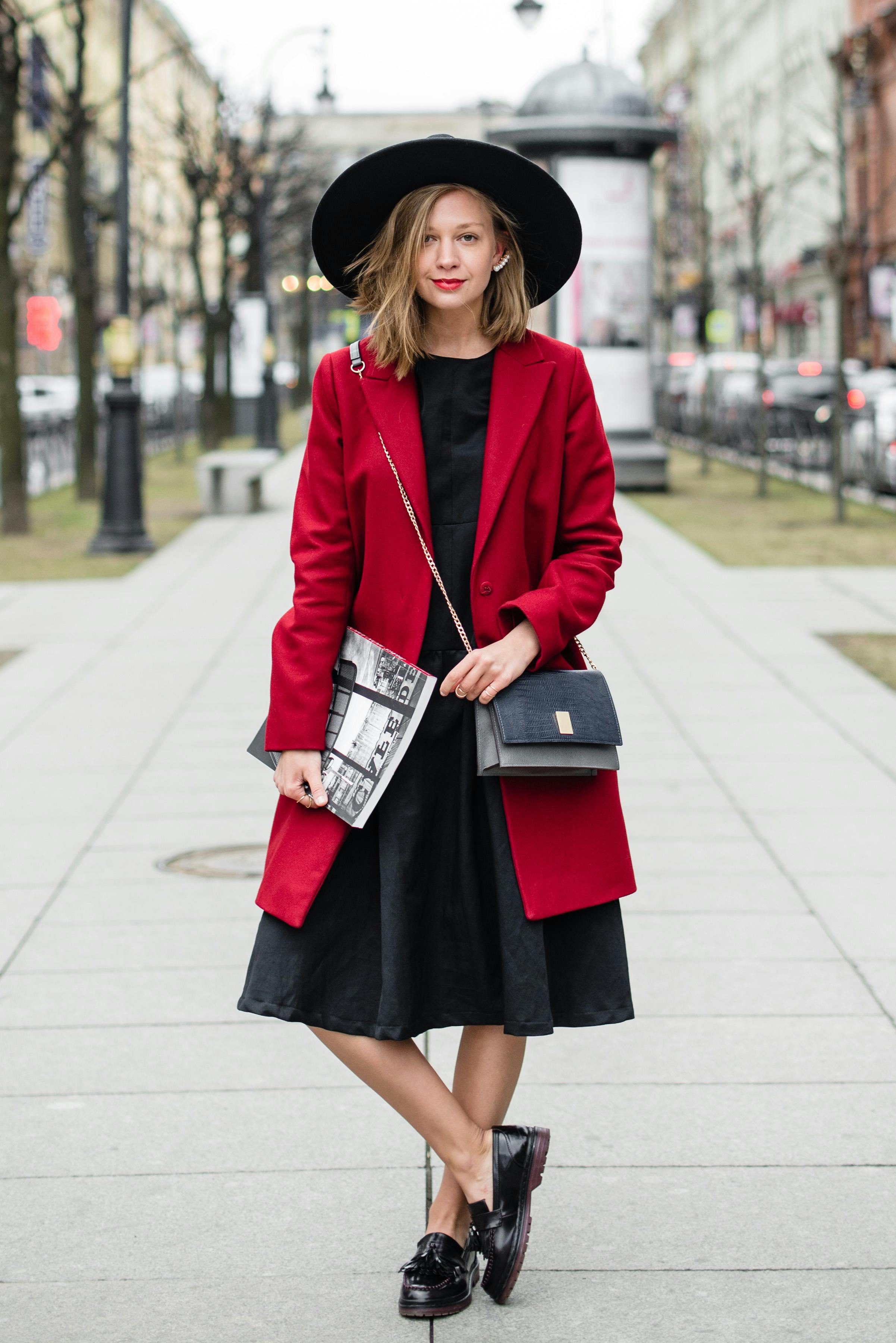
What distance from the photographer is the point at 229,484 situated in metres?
20.1

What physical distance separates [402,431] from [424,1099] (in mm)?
1095

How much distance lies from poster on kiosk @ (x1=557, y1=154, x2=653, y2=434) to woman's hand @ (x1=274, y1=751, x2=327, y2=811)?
2009 cm

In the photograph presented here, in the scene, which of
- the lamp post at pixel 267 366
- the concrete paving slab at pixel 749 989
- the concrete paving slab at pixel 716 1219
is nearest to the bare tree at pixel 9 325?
the lamp post at pixel 267 366

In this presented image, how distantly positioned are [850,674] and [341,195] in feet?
23.9

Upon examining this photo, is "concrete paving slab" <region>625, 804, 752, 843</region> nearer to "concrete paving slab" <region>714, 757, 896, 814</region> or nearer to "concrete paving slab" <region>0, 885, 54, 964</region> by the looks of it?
"concrete paving slab" <region>714, 757, 896, 814</region>

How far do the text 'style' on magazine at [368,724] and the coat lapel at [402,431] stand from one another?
0.69ft

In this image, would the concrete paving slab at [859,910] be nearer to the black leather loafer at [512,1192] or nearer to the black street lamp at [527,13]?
the black leather loafer at [512,1192]

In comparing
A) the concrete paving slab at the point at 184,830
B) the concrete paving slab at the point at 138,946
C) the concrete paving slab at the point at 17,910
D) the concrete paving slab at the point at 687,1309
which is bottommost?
the concrete paving slab at the point at 687,1309

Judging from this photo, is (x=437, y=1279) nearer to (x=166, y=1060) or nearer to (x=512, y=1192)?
(x=512, y=1192)

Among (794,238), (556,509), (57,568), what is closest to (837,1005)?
(556,509)

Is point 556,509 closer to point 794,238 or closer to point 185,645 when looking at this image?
point 185,645

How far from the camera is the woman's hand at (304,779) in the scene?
300cm

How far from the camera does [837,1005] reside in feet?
15.4

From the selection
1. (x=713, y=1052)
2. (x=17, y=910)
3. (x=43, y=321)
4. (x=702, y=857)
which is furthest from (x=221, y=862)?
(x=43, y=321)
